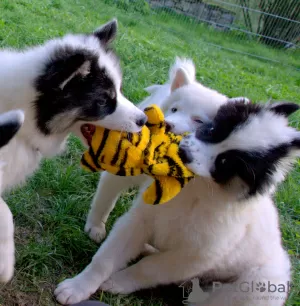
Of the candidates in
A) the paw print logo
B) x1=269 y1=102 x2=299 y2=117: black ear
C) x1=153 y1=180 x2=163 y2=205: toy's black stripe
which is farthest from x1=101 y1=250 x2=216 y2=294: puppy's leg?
x1=269 y1=102 x2=299 y2=117: black ear

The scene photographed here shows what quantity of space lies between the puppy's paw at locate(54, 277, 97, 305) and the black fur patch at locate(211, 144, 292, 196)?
43.2 inches

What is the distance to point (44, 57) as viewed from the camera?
103 inches

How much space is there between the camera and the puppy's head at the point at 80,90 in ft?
8.21

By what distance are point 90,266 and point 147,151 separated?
2.84 feet

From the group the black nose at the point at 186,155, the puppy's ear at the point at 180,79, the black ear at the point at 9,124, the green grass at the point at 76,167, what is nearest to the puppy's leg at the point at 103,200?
the green grass at the point at 76,167

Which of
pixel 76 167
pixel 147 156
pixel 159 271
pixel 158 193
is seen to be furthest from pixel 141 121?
pixel 76 167

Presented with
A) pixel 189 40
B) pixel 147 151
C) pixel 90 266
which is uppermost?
pixel 147 151

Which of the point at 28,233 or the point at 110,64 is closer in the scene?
the point at 110,64

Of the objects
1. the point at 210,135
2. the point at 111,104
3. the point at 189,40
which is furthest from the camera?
the point at 189,40

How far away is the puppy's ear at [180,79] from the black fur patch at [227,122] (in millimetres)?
899

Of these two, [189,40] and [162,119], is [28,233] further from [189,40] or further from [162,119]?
[189,40]

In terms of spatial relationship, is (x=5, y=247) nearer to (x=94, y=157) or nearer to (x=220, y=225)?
(x=94, y=157)

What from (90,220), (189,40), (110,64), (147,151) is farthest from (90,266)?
(189,40)

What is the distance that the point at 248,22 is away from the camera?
13.9m
